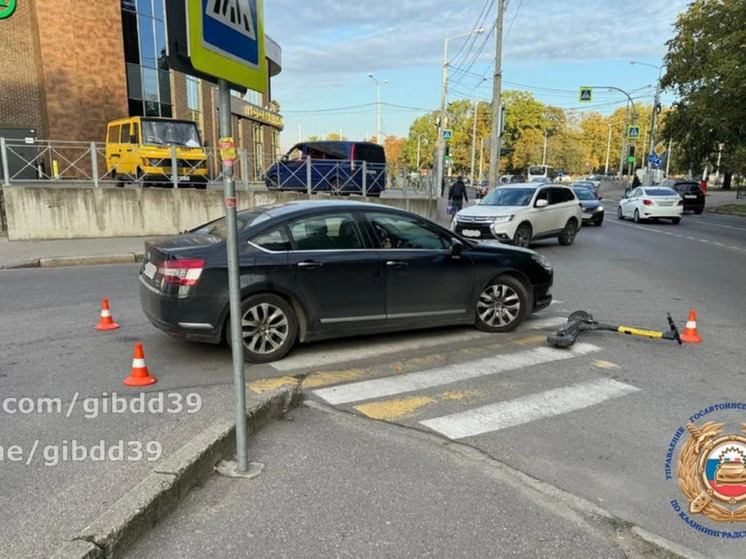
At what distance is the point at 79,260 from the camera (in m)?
11.9

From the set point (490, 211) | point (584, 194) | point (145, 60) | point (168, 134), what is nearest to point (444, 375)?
point (490, 211)

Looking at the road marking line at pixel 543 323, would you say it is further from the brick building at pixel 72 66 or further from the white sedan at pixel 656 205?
the white sedan at pixel 656 205

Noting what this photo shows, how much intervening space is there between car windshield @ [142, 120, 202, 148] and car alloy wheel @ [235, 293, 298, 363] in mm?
13390

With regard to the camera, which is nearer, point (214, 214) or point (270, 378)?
point (270, 378)

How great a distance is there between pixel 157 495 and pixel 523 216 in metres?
12.7

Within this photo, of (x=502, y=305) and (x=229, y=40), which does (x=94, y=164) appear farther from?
(x=229, y=40)

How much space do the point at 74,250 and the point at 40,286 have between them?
3716mm

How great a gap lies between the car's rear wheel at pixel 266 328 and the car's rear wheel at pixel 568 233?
1221 centimetres

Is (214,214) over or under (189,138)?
under

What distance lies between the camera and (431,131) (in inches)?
4208

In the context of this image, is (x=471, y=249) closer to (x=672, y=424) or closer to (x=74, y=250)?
(x=672, y=424)

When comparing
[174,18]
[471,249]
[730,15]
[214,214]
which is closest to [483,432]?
[471,249]

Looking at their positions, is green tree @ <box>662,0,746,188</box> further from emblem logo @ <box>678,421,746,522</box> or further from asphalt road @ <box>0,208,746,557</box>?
emblem logo @ <box>678,421,746,522</box>

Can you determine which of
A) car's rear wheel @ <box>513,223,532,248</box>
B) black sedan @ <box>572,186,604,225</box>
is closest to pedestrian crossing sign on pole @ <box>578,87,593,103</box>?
black sedan @ <box>572,186,604,225</box>
